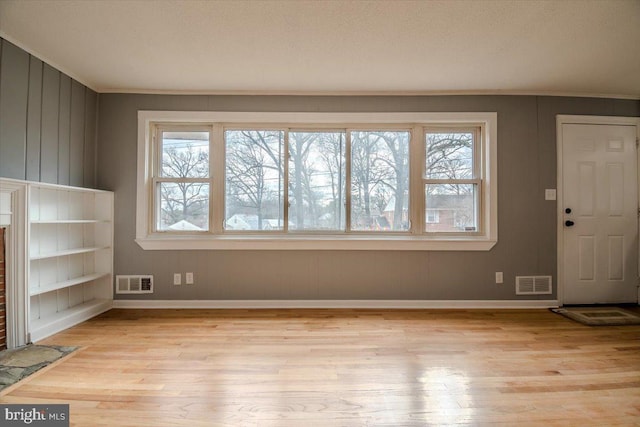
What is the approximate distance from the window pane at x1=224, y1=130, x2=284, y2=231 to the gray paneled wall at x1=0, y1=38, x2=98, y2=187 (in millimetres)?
1420

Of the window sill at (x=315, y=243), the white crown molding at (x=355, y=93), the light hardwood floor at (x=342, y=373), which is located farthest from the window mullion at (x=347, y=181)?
the light hardwood floor at (x=342, y=373)

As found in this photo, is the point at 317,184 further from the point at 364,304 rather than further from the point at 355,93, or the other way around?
the point at 364,304

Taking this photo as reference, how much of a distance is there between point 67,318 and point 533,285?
460cm

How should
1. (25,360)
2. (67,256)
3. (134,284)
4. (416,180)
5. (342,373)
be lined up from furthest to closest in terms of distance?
(416,180) < (134,284) < (67,256) < (25,360) < (342,373)

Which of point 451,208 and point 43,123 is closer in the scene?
point 43,123

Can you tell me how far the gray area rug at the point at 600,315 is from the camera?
2.87m

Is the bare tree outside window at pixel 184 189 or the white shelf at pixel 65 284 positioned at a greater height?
the bare tree outside window at pixel 184 189

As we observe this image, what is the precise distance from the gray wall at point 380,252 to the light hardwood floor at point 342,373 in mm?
435

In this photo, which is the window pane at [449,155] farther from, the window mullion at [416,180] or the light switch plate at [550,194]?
the light switch plate at [550,194]

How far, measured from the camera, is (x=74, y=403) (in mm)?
1650

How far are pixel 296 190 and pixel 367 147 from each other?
3.04 feet

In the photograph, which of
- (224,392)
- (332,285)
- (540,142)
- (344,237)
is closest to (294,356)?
(224,392)

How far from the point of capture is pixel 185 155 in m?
3.46

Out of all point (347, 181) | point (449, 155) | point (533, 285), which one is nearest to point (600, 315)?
point (533, 285)
